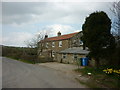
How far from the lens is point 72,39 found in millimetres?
29734

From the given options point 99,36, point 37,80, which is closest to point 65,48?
point 99,36

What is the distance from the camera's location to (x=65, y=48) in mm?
31297

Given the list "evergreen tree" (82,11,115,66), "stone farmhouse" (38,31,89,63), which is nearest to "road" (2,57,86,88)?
"evergreen tree" (82,11,115,66)

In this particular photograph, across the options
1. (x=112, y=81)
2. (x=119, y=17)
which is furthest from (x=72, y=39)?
(x=112, y=81)

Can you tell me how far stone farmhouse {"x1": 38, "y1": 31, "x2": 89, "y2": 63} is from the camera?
24953mm

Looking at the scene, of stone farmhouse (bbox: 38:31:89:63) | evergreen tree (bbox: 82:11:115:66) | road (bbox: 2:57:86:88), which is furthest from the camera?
stone farmhouse (bbox: 38:31:89:63)

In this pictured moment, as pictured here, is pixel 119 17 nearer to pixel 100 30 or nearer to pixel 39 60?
pixel 100 30

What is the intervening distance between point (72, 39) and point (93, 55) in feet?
46.6

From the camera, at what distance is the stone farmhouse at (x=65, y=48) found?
81.9 feet

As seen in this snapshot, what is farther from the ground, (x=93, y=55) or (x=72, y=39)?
(x=72, y=39)

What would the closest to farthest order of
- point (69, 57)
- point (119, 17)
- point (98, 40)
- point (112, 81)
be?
point (112, 81) → point (98, 40) → point (119, 17) → point (69, 57)

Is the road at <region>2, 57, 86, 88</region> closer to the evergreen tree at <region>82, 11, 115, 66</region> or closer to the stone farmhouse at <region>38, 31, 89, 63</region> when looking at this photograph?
the evergreen tree at <region>82, 11, 115, 66</region>

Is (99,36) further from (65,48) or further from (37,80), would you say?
(65,48)

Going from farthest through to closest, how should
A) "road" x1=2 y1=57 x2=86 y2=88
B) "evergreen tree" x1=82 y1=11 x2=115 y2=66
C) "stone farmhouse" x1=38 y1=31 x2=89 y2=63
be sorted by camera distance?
"stone farmhouse" x1=38 y1=31 x2=89 y2=63 < "evergreen tree" x1=82 y1=11 x2=115 y2=66 < "road" x1=2 y1=57 x2=86 y2=88
